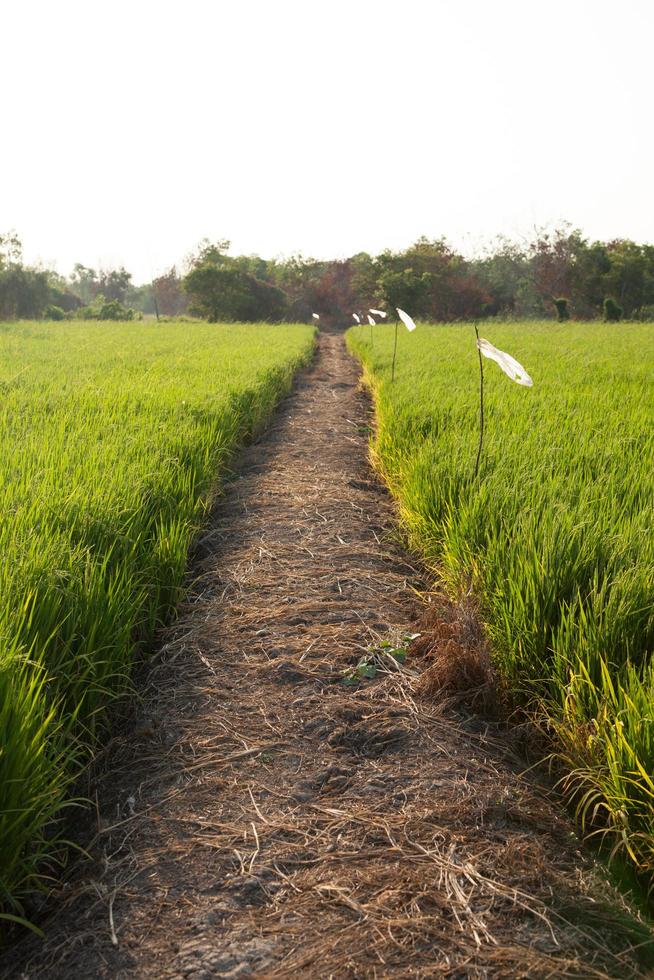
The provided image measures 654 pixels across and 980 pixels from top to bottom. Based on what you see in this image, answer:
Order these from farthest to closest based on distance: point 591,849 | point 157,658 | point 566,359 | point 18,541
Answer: point 566,359 → point 157,658 → point 18,541 → point 591,849

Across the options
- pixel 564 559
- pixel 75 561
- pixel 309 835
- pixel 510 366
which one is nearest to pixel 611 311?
pixel 510 366

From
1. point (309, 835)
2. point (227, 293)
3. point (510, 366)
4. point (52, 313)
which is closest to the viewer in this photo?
point (309, 835)

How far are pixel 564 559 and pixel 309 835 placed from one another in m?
1.14

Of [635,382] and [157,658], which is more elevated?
[635,382]

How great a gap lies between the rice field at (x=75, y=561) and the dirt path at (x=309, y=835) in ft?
0.50

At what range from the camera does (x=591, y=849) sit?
1646 mm

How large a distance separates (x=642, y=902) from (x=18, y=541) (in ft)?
6.14

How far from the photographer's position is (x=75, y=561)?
2.24m

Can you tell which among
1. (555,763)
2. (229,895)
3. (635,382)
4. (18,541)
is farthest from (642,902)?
(635,382)

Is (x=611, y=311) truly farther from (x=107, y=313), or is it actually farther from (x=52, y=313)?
(x=52, y=313)

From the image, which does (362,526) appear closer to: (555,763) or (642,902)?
(555,763)

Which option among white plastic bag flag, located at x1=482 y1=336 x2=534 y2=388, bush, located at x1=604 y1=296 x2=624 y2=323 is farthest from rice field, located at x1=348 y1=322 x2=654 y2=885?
bush, located at x1=604 y1=296 x2=624 y2=323

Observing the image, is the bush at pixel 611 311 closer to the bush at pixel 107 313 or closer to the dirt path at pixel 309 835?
the bush at pixel 107 313

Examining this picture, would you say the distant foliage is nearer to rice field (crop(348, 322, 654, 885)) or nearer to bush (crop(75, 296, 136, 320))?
bush (crop(75, 296, 136, 320))
